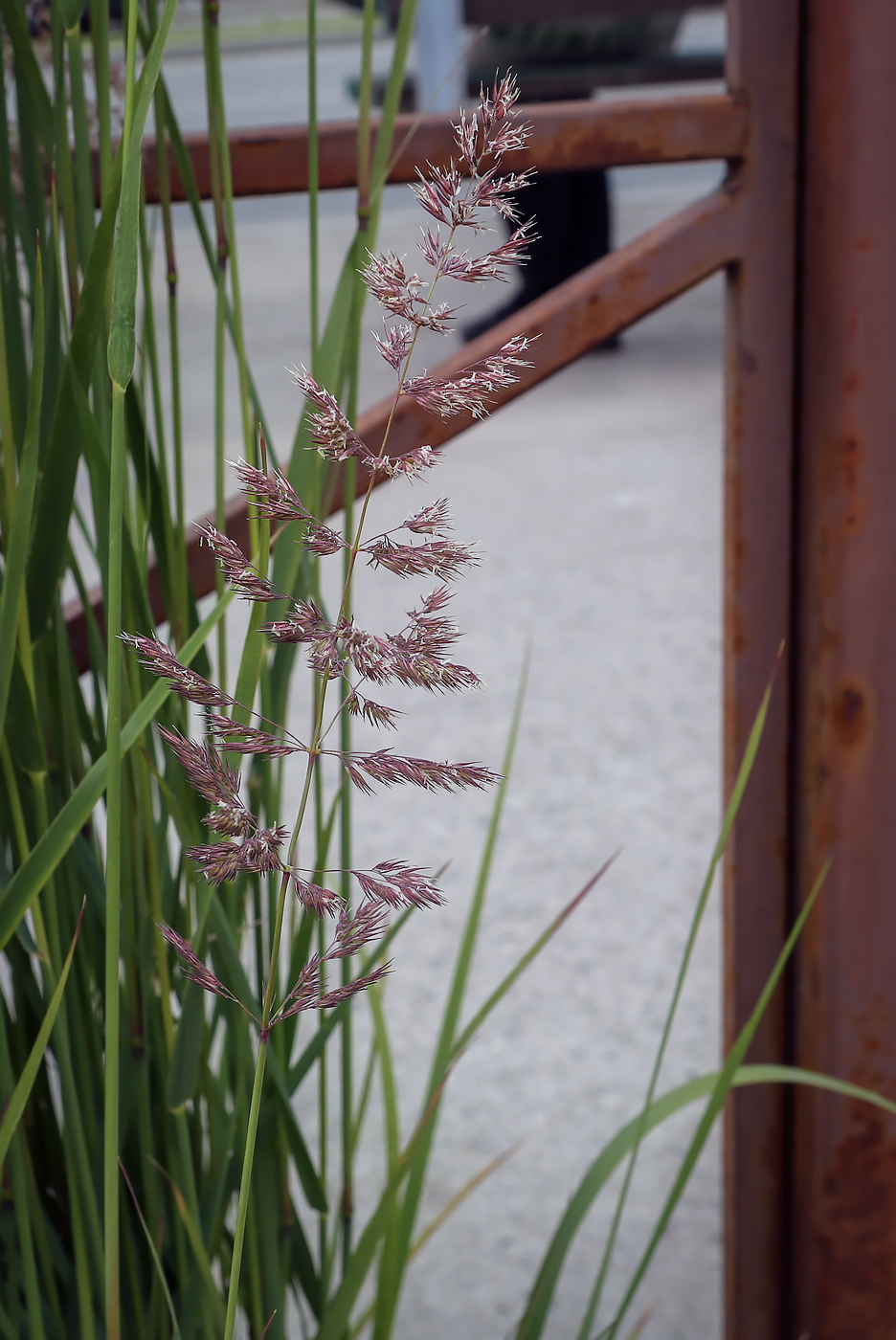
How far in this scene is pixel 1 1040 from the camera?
0.97 ft

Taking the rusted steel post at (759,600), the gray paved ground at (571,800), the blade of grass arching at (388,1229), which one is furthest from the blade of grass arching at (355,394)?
the gray paved ground at (571,800)

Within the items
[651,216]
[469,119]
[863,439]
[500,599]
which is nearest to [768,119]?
[863,439]

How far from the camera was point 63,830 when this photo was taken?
25 centimetres

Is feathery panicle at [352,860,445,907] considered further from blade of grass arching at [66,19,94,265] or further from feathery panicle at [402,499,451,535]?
blade of grass arching at [66,19,94,265]

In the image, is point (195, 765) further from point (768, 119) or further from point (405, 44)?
point (768, 119)

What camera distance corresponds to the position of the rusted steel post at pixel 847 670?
42 cm

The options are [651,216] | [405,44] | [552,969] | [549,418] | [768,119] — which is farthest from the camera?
[651,216]

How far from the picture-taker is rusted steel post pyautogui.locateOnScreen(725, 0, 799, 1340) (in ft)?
1.39

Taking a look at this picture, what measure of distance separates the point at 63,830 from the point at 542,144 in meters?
0.28

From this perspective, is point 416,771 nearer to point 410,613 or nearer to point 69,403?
point 410,613

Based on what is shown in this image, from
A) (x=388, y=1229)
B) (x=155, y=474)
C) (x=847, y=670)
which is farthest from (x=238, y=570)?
(x=847, y=670)

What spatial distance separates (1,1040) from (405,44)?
0.86 ft

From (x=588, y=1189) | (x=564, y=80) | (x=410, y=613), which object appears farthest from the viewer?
(x=564, y=80)

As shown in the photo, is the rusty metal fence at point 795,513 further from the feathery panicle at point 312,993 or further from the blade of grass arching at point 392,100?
the feathery panicle at point 312,993
